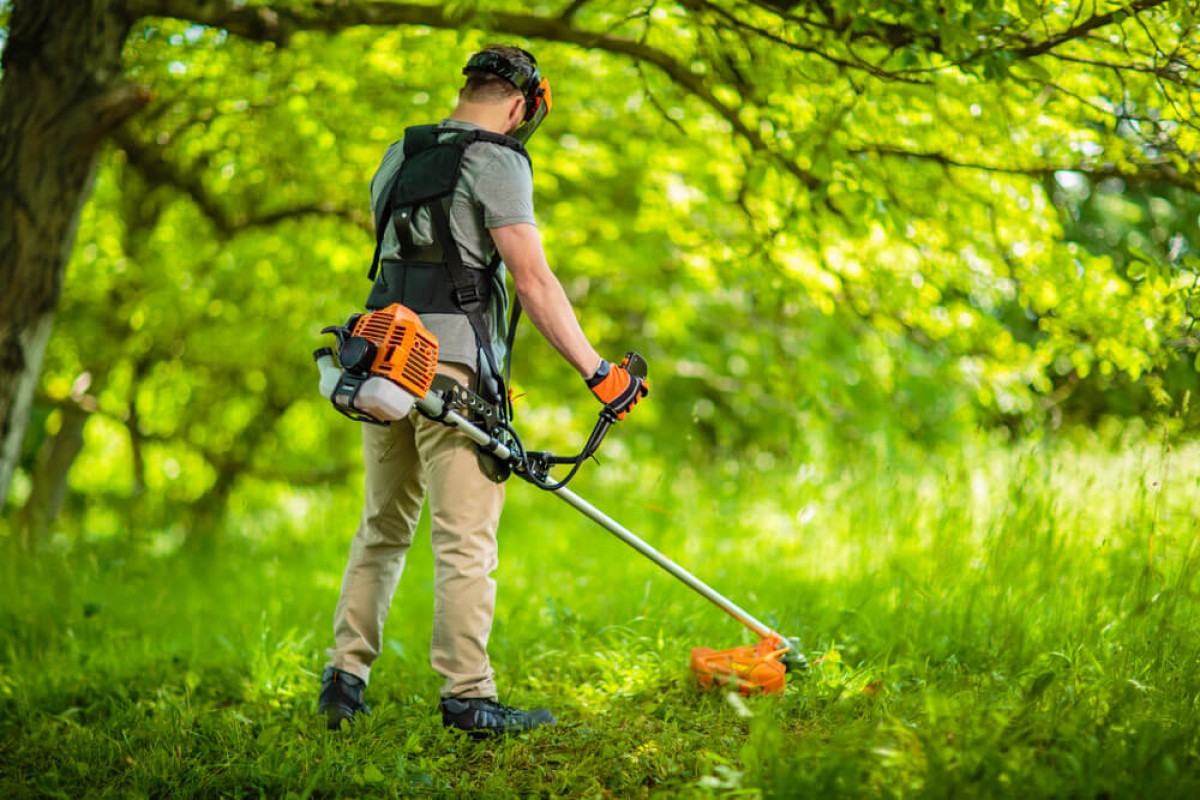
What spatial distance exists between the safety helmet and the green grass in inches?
80.0

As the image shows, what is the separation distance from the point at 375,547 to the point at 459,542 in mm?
444

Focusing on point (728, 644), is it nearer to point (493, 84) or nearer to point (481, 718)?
point (481, 718)

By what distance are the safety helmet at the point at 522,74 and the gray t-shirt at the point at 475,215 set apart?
7.6 inches

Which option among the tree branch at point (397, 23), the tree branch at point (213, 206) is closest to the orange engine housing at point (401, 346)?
the tree branch at point (397, 23)

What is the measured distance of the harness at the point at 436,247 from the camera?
10.1 feet

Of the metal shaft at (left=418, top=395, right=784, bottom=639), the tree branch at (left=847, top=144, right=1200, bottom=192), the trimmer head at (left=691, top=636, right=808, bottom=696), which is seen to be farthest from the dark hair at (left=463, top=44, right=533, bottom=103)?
the trimmer head at (left=691, top=636, right=808, bottom=696)

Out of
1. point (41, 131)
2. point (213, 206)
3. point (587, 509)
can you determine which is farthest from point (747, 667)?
point (213, 206)

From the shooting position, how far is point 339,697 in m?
3.44

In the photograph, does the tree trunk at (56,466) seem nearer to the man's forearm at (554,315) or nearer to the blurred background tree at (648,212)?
the blurred background tree at (648,212)

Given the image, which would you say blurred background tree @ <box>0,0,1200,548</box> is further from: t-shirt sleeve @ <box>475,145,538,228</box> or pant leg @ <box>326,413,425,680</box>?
pant leg @ <box>326,413,425,680</box>

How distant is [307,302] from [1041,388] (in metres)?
5.11

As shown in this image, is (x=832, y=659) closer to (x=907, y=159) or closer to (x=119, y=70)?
(x=907, y=159)

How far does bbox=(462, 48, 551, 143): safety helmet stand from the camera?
3164 millimetres

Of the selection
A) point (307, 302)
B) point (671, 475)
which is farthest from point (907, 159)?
point (307, 302)
